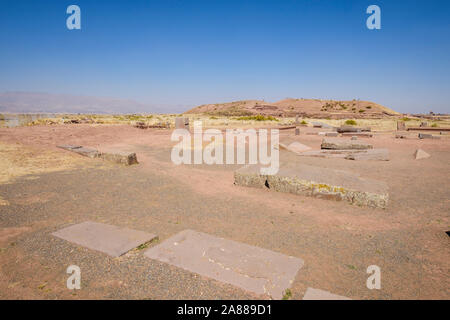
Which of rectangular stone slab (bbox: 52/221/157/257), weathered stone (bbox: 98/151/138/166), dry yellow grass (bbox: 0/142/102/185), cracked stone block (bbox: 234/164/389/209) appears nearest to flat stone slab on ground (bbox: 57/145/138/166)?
weathered stone (bbox: 98/151/138/166)

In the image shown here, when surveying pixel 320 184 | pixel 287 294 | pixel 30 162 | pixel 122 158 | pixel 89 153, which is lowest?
pixel 287 294

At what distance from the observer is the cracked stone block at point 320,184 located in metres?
4.61

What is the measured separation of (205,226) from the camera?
3.92 meters

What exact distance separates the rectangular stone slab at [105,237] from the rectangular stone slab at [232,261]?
32 centimetres

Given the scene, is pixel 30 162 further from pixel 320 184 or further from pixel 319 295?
pixel 319 295

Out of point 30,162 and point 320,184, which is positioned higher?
point 30,162

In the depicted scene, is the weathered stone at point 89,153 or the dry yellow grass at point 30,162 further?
the weathered stone at point 89,153

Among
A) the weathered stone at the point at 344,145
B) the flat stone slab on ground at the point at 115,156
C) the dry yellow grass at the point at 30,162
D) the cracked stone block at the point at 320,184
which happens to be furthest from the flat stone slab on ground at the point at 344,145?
the dry yellow grass at the point at 30,162

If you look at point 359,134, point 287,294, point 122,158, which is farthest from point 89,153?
point 359,134

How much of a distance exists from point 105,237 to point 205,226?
4.73 feet

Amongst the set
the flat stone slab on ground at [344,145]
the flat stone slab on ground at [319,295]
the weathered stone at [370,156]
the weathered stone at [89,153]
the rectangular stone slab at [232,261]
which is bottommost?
the flat stone slab on ground at [319,295]

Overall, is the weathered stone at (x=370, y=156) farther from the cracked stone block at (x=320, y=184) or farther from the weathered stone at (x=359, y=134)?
the weathered stone at (x=359, y=134)
